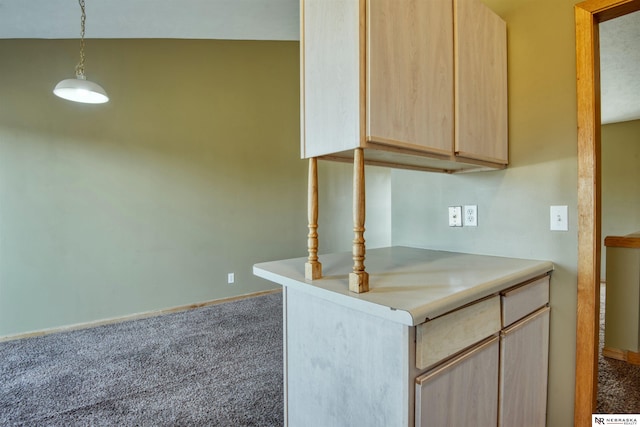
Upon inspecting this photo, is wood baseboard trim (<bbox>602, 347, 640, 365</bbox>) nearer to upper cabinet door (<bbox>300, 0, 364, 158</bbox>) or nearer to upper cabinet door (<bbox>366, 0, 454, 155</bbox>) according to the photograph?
upper cabinet door (<bbox>366, 0, 454, 155</bbox>)

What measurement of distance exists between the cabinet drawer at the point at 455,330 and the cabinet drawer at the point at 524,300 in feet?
0.22

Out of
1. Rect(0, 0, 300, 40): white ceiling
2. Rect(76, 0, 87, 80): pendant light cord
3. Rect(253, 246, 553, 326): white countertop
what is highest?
Rect(0, 0, 300, 40): white ceiling

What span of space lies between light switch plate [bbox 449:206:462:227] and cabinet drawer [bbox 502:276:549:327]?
499mm

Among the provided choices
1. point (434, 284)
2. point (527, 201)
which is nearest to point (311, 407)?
point (434, 284)

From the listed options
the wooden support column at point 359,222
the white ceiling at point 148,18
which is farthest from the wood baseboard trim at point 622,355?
the white ceiling at point 148,18

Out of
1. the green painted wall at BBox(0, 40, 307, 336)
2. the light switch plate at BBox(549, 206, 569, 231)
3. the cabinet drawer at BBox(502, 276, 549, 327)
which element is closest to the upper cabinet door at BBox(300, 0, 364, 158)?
the cabinet drawer at BBox(502, 276, 549, 327)

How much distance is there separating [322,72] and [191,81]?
3.04 m

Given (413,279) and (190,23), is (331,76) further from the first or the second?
(190,23)

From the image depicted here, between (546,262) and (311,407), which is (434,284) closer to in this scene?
(311,407)

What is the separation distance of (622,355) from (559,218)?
178 centimetres

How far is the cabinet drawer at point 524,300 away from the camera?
4.13ft

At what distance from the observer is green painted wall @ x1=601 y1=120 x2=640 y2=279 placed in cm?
503

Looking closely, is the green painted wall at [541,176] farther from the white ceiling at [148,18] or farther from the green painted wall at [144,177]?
the green painted wall at [144,177]

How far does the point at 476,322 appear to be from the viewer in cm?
111
